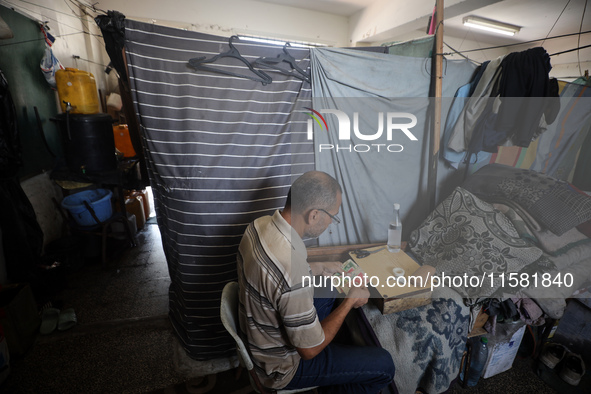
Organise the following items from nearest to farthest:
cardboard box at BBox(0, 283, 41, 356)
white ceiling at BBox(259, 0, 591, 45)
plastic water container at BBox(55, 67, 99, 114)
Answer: cardboard box at BBox(0, 283, 41, 356), plastic water container at BBox(55, 67, 99, 114), white ceiling at BBox(259, 0, 591, 45)

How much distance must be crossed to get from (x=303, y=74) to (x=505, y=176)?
153cm

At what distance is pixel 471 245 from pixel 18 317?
9.83ft

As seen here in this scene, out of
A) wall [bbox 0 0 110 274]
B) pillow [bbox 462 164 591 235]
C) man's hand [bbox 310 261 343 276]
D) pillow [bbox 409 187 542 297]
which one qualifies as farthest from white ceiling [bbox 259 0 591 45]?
man's hand [bbox 310 261 343 276]

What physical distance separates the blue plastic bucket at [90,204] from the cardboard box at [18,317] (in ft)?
2.75

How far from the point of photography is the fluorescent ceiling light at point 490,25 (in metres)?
4.44

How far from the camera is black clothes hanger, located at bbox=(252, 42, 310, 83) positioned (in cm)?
156

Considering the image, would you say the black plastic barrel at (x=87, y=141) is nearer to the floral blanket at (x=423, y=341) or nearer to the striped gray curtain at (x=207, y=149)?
the striped gray curtain at (x=207, y=149)

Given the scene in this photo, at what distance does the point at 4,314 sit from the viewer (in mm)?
1775

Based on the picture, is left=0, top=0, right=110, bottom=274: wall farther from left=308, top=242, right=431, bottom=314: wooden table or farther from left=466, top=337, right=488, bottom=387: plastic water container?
left=466, top=337, right=488, bottom=387: plastic water container

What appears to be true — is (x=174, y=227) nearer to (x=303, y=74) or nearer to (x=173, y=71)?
(x=173, y=71)

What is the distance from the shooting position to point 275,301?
3.43ft

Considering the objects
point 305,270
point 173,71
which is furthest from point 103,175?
point 305,270

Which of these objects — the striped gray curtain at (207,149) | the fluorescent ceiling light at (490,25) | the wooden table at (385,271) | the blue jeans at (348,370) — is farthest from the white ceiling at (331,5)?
the blue jeans at (348,370)

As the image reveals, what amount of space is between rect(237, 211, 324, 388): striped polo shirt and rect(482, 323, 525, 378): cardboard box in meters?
1.35
